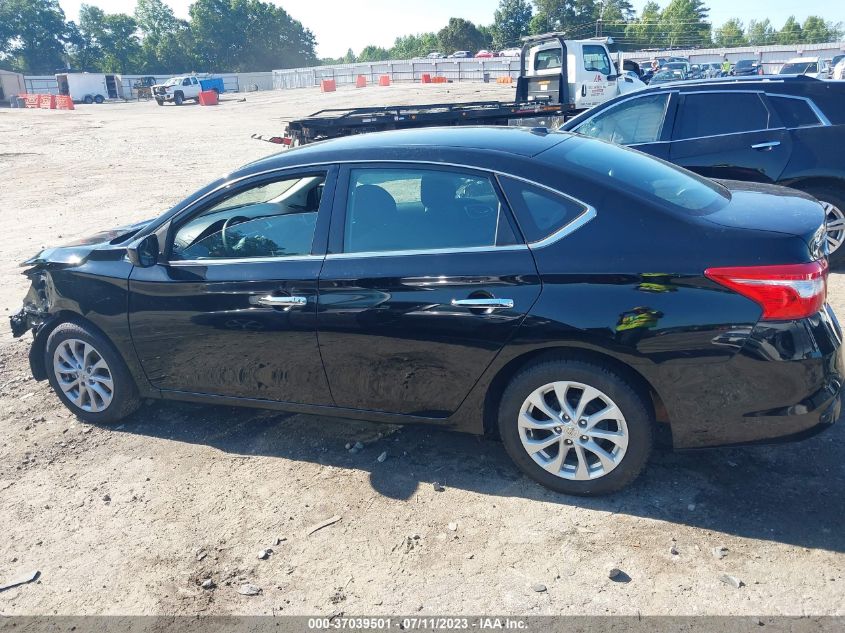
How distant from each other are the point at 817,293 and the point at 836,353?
316mm

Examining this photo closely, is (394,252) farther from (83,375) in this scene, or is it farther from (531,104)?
(531,104)

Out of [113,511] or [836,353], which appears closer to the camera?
[836,353]

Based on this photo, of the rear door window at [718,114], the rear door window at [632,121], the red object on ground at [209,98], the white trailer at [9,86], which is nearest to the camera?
the rear door window at [718,114]

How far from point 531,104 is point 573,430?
8952 millimetres

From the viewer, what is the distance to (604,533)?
3242 millimetres

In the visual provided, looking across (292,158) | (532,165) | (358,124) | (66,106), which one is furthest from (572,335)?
(66,106)

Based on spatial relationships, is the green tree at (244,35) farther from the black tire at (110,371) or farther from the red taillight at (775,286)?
the red taillight at (775,286)

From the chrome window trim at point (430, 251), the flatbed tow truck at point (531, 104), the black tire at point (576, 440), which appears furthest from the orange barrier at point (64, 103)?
the black tire at point (576, 440)

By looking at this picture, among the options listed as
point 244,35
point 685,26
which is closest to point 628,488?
point 685,26

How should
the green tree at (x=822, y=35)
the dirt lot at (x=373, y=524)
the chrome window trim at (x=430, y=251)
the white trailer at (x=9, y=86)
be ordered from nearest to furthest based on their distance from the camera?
the dirt lot at (x=373, y=524)
the chrome window trim at (x=430, y=251)
the white trailer at (x=9, y=86)
the green tree at (x=822, y=35)

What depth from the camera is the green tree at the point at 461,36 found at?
354ft

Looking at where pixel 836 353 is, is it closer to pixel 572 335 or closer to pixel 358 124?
pixel 572 335

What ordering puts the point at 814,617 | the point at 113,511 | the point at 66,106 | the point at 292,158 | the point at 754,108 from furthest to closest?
the point at 66,106 < the point at 754,108 < the point at 292,158 < the point at 113,511 < the point at 814,617

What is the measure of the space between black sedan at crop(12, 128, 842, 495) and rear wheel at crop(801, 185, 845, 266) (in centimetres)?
302
